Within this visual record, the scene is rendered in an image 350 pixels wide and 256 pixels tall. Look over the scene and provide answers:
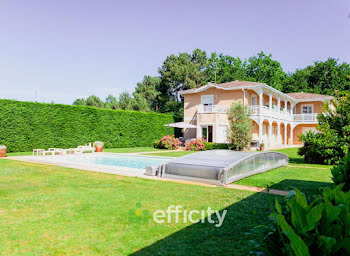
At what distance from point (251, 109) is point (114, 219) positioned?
24.4 metres

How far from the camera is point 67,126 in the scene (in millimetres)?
21797

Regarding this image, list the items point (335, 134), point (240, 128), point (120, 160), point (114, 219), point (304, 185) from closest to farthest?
point (114, 219)
point (304, 185)
point (335, 134)
point (120, 160)
point (240, 128)

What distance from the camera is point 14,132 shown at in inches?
733

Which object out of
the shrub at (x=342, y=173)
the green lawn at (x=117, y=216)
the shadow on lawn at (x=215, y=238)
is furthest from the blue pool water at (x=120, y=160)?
the shrub at (x=342, y=173)

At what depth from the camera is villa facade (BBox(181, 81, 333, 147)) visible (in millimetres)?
27016

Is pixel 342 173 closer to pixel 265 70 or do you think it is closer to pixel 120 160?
pixel 120 160

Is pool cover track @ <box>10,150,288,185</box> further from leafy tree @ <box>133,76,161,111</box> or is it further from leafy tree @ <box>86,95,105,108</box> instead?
leafy tree @ <box>86,95,105,108</box>

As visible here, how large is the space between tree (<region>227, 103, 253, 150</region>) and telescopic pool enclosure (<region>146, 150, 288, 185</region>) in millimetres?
10326

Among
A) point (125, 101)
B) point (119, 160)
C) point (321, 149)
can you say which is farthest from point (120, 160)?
point (125, 101)

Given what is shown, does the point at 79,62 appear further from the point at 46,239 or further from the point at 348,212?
the point at 348,212

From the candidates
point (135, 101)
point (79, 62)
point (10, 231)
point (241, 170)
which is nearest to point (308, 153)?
point (241, 170)

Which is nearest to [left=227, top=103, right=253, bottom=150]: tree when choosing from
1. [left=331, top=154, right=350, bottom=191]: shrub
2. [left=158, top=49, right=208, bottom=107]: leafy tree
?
[left=331, top=154, right=350, bottom=191]: shrub

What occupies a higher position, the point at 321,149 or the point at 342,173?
the point at 342,173

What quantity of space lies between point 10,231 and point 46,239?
80 centimetres
